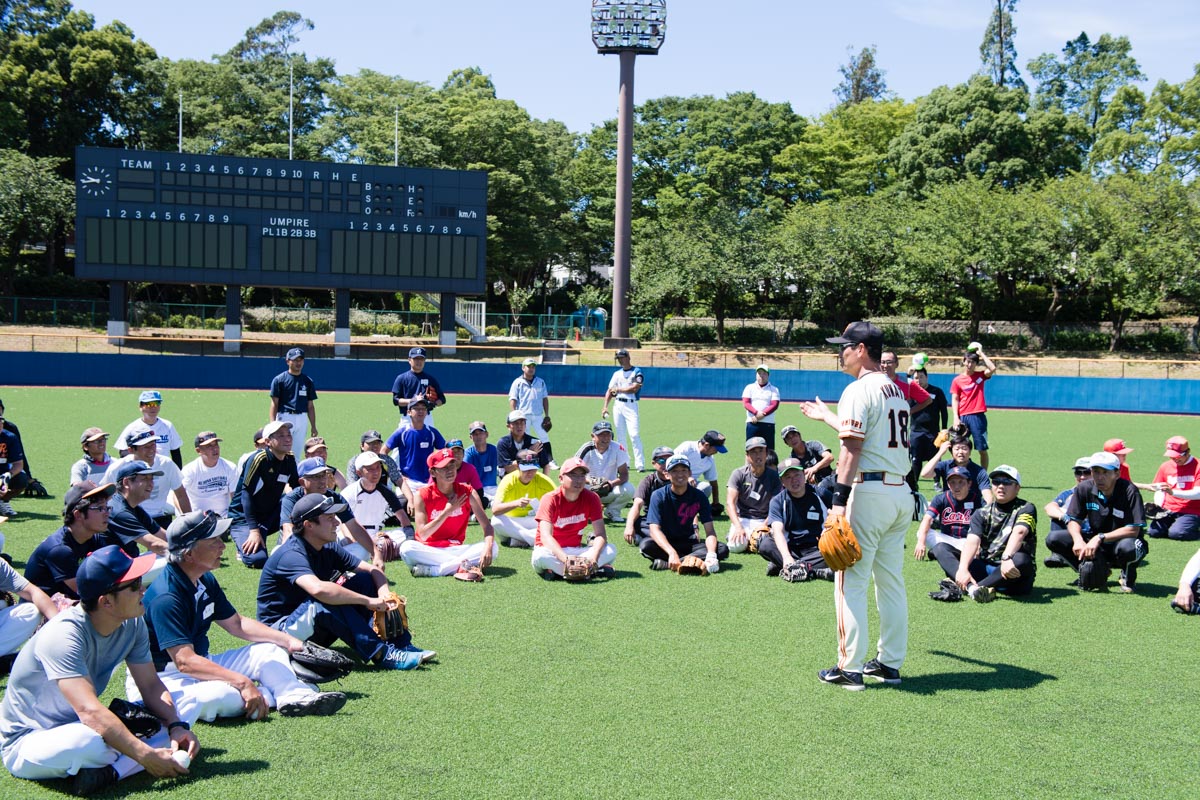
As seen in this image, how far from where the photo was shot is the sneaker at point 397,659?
6359mm

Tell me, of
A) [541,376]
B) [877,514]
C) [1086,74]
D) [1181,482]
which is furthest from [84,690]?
[1086,74]

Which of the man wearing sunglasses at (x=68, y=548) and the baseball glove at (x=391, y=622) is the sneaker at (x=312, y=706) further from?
the man wearing sunglasses at (x=68, y=548)

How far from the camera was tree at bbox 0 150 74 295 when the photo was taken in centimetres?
4356

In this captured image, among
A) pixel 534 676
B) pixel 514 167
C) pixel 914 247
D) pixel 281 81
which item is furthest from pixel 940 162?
pixel 534 676

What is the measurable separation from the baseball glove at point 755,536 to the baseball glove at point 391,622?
420 cm

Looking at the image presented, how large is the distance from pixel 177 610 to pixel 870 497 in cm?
399

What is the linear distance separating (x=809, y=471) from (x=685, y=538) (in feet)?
6.74

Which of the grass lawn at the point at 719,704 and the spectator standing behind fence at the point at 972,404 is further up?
the spectator standing behind fence at the point at 972,404

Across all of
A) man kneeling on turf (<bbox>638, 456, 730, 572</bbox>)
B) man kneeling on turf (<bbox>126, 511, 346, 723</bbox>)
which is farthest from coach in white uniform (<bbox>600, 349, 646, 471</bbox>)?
man kneeling on turf (<bbox>126, 511, 346, 723</bbox>)

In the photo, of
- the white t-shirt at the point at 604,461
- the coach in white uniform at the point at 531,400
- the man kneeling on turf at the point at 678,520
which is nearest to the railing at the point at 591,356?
the coach in white uniform at the point at 531,400

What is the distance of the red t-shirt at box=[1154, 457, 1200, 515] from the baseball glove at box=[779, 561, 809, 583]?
16.6 feet

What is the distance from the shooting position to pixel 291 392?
40.5ft

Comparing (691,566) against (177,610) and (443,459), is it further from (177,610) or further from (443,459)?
(177,610)

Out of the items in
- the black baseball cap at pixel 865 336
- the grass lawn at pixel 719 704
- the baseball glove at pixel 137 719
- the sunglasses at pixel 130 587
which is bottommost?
the grass lawn at pixel 719 704
